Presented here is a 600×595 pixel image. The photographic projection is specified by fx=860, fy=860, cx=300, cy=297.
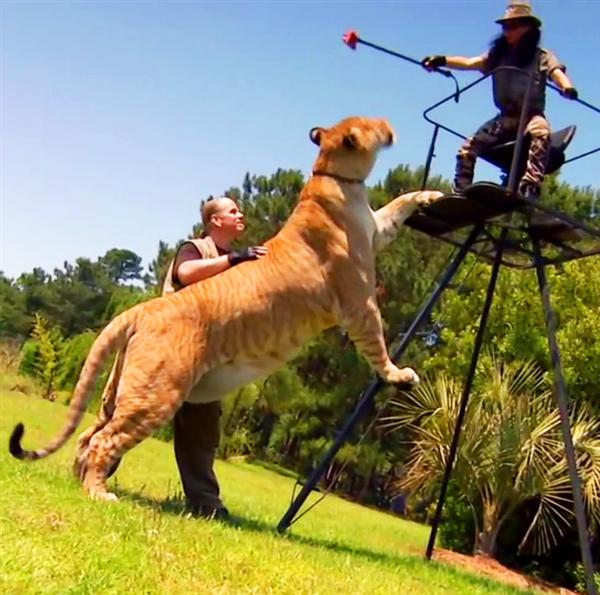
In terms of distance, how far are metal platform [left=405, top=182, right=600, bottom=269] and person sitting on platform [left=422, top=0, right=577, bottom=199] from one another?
114 mm

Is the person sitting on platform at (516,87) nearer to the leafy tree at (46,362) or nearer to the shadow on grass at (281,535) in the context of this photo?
the shadow on grass at (281,535)

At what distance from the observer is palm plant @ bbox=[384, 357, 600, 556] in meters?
13.2

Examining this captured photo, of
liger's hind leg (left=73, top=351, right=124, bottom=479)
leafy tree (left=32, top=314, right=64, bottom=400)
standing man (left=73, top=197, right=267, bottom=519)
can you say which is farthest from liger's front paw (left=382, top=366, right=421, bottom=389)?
leafy tree (left=32, top=314, right=64, bottom=400)

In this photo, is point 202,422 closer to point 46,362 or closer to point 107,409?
point 107,409

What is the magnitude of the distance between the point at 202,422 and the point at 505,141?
2.66 meters

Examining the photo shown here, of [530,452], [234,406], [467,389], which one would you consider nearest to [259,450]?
[234,406]

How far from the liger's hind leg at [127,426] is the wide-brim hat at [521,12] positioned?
3047 mm

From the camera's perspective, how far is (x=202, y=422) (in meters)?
5.55

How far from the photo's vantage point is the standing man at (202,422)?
545 cm

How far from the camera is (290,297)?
16.4 ft

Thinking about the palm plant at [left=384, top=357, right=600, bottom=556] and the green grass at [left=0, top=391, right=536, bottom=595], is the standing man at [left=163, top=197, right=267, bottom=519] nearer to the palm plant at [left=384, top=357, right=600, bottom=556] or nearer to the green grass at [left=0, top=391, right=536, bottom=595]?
the green grass at [left=0, top=391, right=536, bottom=595]

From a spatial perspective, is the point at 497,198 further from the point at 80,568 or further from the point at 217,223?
the point at 80,568

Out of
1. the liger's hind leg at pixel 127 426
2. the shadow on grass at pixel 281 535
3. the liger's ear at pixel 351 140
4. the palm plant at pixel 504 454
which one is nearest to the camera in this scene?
the liger's hind leg at pixel 127 426

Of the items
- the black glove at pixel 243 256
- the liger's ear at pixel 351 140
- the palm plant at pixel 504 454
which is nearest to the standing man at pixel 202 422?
the black glove at pixel 243 256
